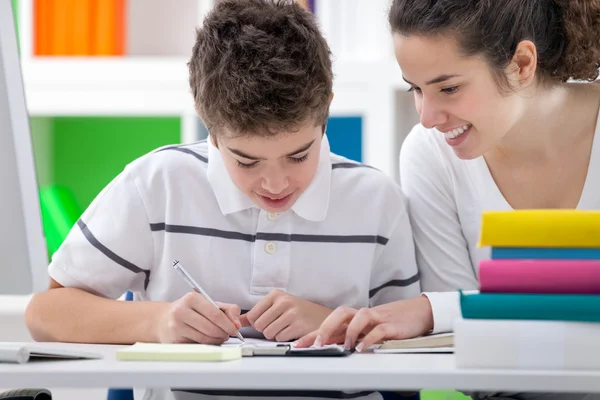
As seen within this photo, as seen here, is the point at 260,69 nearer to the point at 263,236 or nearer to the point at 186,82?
the point at 263,236

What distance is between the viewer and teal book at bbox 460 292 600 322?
812 millimetres

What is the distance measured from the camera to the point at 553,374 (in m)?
0.75

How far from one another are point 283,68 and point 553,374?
645mm

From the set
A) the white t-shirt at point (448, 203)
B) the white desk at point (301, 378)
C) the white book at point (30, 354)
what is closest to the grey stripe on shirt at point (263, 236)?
the white t-shirt at point (448, 203)

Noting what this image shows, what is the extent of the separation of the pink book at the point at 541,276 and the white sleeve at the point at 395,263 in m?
0.52

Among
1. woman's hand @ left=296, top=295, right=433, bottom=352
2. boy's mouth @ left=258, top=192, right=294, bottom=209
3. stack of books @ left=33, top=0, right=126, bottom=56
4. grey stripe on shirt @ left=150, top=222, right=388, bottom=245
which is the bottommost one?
woman's hand @ left=296, top=295, right=433, bottom=352

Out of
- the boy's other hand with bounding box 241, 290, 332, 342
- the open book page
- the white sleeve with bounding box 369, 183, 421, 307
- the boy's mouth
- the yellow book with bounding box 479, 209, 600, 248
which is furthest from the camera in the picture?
the white sleeve with bounding box 369, 183, 421, 307

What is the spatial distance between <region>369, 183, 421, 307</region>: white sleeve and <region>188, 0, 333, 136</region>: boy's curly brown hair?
223 mm

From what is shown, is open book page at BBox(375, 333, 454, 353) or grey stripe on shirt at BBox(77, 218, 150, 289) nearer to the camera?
open book page at BBox(375, 333, 454, 353)

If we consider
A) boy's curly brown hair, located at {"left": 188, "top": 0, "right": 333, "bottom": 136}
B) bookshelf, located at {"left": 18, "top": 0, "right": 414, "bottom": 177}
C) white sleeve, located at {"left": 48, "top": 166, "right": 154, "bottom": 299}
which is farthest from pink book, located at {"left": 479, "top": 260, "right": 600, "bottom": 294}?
bookshelf, located at {"left": 18, "top": 0, "right": 414, "bottom": 177}

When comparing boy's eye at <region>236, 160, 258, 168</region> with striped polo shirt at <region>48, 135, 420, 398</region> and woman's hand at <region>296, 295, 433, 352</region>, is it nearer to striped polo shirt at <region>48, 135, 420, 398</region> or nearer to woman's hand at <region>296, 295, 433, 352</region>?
striped polo shirt at <region>48, 135, 420, 398</region>

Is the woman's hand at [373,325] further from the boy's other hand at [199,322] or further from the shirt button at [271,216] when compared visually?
the shirt button at [271,216]

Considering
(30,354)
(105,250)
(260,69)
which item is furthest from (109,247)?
(30,354)

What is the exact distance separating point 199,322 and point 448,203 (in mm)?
583
